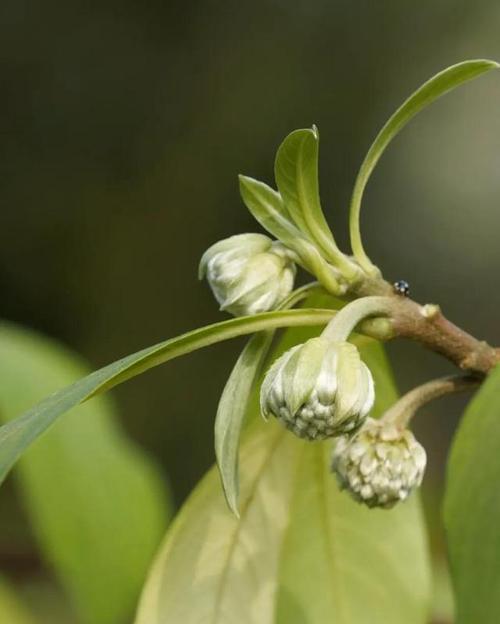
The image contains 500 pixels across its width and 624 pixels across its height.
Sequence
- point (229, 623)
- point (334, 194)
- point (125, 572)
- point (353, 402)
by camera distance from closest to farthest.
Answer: point (353, 402), point (229, 623), point (125, 572), point (334, 194)

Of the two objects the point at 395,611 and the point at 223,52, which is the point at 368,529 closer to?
the point at 395,611

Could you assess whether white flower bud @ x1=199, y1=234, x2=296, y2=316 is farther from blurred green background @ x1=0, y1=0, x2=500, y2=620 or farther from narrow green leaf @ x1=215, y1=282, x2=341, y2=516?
blurred green background @ x1=0, y1=0, x2=500, y2=620

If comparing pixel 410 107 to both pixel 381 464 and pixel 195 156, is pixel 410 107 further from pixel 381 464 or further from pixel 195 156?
pixel 195 156

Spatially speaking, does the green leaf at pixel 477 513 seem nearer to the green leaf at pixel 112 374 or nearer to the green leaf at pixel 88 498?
the green leaf at pixel 112 374

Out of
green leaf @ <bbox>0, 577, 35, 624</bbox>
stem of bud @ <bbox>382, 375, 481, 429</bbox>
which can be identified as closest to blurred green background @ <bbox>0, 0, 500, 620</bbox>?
green leaf @ <bbox>0, 577, 35, 624</bbox>

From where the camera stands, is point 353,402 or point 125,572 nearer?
point 353,402

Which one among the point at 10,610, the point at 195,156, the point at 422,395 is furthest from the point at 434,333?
the point at 195,156

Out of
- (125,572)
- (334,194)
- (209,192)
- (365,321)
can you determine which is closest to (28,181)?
(209,192)
